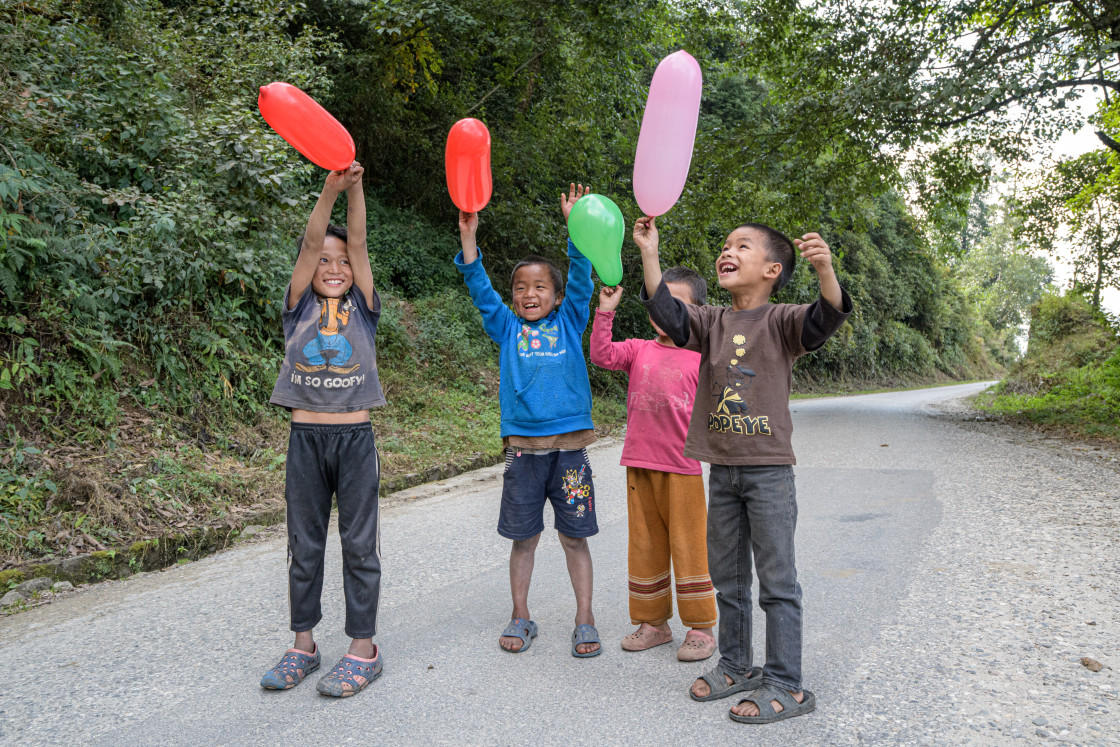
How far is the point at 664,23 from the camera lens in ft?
43.2

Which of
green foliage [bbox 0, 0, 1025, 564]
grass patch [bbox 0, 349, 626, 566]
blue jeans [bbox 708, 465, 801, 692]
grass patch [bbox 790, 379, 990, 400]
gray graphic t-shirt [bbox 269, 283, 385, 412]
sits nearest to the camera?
blue jeans [bbox 708, 465, 801, 692]

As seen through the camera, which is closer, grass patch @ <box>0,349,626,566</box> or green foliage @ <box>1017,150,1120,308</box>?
grass patch @ <box>0,349,626,566</box>

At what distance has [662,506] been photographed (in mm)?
3475

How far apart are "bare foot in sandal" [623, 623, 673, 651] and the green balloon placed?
1.57 metres

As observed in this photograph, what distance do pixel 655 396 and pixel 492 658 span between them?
1.38 m

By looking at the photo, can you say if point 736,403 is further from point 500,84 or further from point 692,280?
point 500,84

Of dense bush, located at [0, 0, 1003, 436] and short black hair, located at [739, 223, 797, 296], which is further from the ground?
dense bush, located at [0, 0, 1003, 436]

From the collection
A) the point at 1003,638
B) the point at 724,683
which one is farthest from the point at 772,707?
the point at 1003,638

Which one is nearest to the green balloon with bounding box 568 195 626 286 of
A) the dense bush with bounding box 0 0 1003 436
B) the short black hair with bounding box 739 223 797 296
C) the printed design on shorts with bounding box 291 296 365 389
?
the short black hair with bounding box 739 223 797 296

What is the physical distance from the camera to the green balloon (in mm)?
3230

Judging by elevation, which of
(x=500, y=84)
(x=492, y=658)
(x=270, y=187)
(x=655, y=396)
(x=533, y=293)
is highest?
(x=500, y=84)

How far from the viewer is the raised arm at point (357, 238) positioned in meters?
3.06

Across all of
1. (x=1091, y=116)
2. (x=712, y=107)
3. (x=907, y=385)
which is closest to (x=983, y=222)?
(x=907, y=385)

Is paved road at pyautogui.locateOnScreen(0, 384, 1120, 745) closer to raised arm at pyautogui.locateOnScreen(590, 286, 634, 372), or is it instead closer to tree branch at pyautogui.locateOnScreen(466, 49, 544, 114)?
raised arm at pyautogui.locateOnScreen(590, 286, 634, 372)
